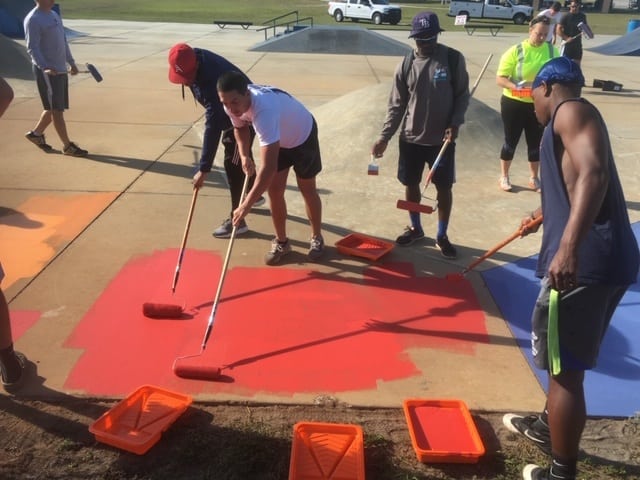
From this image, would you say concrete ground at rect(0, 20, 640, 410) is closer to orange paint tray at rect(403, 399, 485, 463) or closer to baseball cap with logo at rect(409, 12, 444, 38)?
orange paint tray at rect(403, 399, 485, 463)

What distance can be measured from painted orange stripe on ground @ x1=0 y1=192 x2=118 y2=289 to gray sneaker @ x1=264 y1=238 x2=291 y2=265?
1.76 m

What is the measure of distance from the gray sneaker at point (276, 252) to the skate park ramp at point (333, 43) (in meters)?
15.6

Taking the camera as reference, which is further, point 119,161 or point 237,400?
point 119,161

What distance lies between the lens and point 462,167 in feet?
23.0

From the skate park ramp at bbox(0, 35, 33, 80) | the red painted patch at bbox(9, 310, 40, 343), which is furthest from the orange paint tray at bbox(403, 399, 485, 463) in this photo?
the skate park ramp at bbox(0, 35, 33, 80)

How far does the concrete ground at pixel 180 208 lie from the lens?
137 inches

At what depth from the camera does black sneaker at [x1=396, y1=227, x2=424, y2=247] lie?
5.06 meters

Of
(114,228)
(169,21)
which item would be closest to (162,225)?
(114,228)

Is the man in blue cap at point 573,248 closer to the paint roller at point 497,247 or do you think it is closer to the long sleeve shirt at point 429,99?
the paint roller at point 497,247

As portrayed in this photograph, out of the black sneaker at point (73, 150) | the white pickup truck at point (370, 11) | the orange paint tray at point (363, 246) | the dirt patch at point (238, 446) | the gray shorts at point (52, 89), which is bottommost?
the dirt patch at point (238, 446)

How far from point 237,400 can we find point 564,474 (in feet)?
5.38

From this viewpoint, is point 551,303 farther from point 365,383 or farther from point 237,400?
point 237,400

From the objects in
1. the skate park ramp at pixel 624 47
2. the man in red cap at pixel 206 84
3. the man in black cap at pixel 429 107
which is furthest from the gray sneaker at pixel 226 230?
the skate park ramp at pixel 624 47

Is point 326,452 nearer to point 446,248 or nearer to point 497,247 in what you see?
point 497,247
